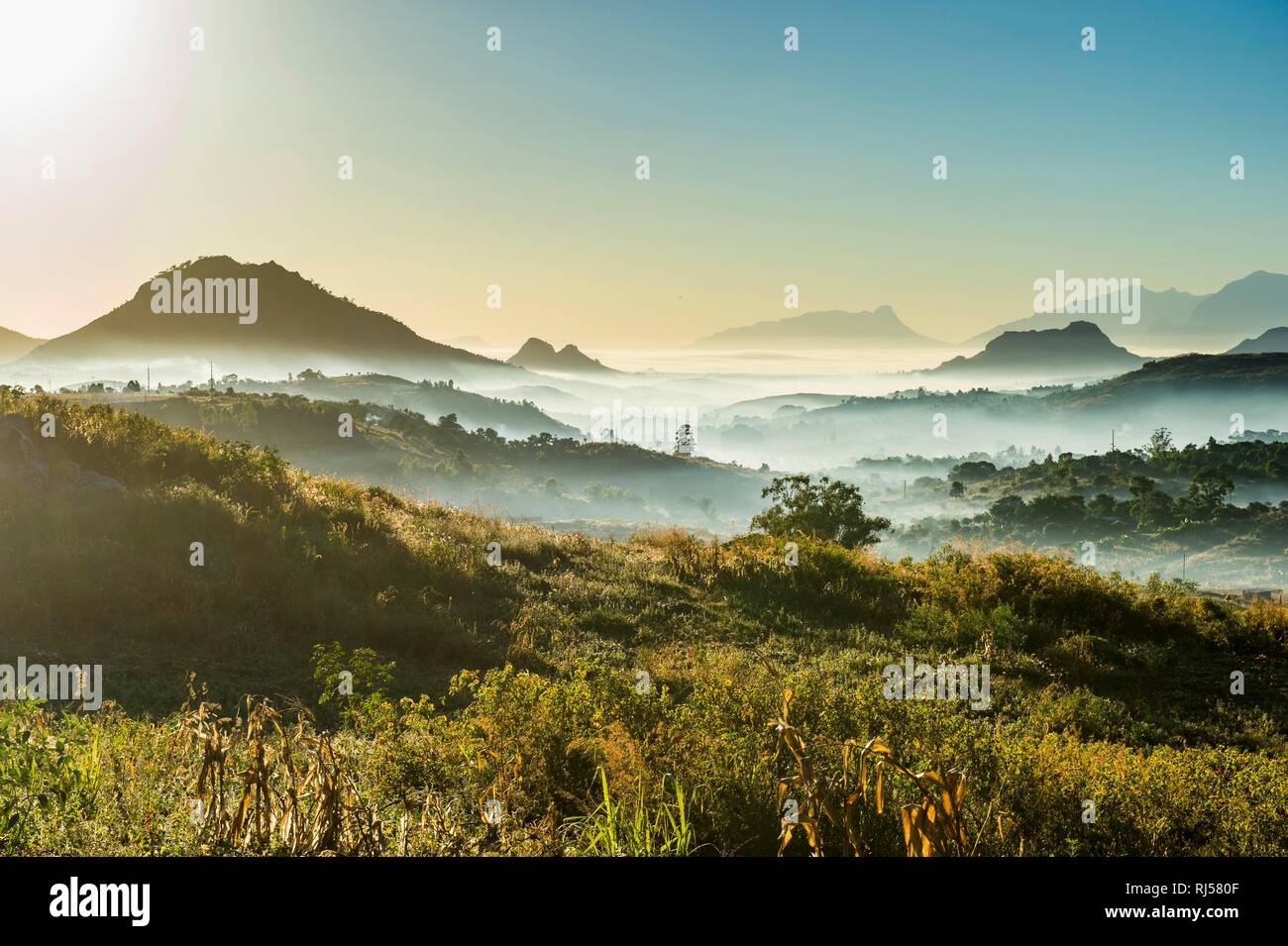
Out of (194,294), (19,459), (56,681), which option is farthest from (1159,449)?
(56,681)

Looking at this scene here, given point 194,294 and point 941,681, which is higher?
point 194,294

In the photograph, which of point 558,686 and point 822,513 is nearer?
point 558,686

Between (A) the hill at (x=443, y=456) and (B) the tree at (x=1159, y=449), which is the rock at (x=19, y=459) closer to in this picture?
(A) the hill at (x=443, y=456)

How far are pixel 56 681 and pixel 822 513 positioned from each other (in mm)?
21385

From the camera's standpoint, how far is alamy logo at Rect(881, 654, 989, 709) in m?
9.09

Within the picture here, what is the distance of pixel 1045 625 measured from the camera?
12703 mm

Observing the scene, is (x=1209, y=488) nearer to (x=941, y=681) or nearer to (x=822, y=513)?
(x=822, y=513)

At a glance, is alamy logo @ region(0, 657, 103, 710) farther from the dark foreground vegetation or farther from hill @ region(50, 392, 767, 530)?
hill @ region(50, 392, 767, 530)

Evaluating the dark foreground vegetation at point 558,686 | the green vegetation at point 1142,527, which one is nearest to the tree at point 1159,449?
the green vegetation at point 1142,527

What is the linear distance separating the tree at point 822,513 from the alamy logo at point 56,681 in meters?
18.0

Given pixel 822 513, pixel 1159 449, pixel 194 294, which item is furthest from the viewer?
pixel 1159 449
